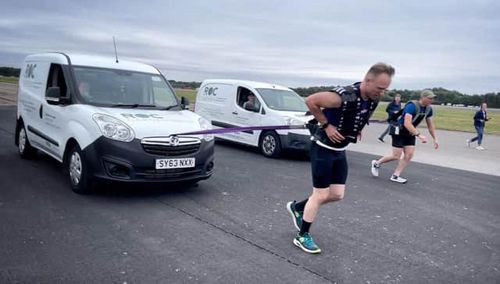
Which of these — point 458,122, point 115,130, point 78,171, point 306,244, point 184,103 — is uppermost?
point 184,103

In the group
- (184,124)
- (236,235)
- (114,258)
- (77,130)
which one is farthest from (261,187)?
(114,258)

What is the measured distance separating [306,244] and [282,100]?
753 cm

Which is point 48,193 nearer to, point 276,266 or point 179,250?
point 179,250

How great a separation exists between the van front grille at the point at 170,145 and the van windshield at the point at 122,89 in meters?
1.15

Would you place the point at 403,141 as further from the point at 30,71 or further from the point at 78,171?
the point at 30,71

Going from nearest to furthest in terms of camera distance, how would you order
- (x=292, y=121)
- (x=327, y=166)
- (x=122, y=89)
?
(x=327, y=166)
(x=122, y=89)
(x=292, y=121)

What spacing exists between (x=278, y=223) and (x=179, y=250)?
1487 mm

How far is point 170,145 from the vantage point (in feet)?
19.5

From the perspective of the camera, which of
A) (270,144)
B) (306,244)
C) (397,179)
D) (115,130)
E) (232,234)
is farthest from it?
(270,144)

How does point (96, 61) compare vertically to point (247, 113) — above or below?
above

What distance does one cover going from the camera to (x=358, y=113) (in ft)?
13.8

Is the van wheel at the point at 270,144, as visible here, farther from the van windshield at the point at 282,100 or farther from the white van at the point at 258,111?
the van windshield at the point at 282,100

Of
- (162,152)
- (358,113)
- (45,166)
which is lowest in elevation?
(45,166)

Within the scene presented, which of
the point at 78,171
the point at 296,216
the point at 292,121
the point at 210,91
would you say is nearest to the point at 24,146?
the point at 78,171
